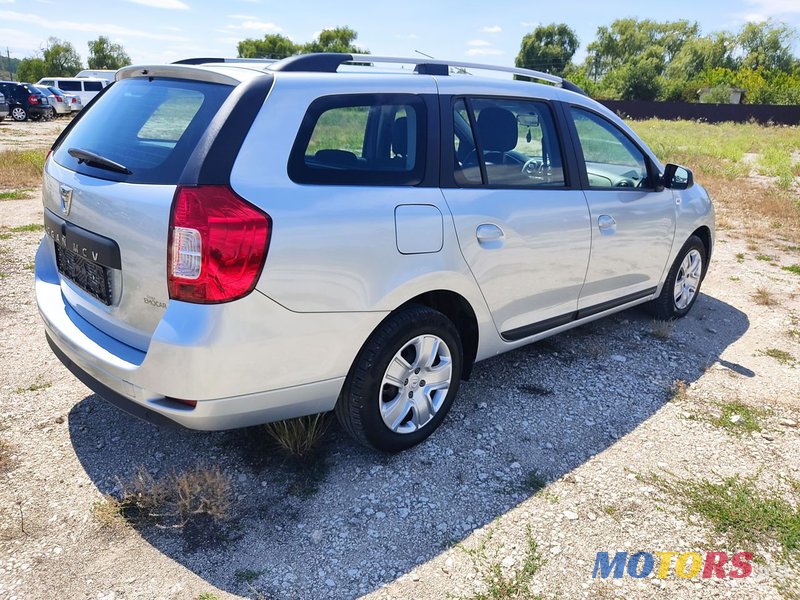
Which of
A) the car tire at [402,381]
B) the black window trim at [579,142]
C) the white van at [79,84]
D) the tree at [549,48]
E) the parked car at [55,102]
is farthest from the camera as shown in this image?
the tree at [549,48]

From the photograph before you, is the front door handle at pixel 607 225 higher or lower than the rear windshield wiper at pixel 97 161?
lower

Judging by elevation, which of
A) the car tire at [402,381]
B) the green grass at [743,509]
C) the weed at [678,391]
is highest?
the car tire at [402,381]

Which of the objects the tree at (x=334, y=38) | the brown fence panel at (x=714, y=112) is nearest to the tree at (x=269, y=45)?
the tree at (x=334, y=38)

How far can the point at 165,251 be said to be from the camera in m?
2.33

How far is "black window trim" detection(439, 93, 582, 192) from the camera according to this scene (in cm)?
305

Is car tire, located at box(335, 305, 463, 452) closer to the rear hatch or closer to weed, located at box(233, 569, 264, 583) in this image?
weed, located at box(233, 569, 264, 583)

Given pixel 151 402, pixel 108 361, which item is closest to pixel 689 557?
pixel 151 402

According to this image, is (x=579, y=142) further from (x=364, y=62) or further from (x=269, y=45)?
(x=269, y=45)

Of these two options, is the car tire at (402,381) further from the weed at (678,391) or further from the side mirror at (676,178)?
the side mirror at (676,178)

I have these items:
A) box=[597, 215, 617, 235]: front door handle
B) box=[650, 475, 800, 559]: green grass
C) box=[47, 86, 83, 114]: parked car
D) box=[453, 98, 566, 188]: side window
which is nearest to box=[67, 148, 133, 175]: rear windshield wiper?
box=[453, 98, 566, 188]: side window

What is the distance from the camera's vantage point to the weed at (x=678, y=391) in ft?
12.9

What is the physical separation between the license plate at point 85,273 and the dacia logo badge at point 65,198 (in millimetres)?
191

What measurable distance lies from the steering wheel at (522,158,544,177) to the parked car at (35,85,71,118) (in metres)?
28.3

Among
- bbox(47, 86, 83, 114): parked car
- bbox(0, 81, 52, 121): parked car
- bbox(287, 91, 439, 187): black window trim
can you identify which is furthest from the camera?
bbox(47, 86, 83, 114): parked car
